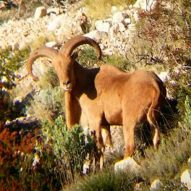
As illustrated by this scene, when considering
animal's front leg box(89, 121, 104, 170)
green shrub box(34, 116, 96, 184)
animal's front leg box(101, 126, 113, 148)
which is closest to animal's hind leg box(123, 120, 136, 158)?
animal's front leg box(89, 121, 104, 170)

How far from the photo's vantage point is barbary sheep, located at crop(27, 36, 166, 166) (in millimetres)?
12938

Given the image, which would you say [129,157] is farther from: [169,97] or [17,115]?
[17,115]

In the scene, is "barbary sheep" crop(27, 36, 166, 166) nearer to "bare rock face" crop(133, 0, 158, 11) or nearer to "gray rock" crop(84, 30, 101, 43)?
"bare rock face" crop(133, 0, 158, 11)

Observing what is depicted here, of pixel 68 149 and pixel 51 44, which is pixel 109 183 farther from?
pixel 51 44

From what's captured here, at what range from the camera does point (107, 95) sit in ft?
44.8

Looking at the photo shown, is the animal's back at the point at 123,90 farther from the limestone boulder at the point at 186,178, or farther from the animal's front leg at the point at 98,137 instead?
the limestone boulder at the point at 186,178

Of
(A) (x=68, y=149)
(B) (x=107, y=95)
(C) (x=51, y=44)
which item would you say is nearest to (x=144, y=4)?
(C) (x=51, y=44)

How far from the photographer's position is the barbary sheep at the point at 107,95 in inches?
509

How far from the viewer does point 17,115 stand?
1805 cm

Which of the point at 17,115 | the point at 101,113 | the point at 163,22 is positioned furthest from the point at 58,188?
the point at 17,115

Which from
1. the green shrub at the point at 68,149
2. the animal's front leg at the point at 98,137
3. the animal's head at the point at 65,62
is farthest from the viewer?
the animal's head at the point at 65,62

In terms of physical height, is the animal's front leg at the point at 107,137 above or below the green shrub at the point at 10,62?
below

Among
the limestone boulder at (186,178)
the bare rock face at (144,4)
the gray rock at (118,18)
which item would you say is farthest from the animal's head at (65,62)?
the gray rock at (118,18)

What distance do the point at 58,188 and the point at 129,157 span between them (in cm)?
116
